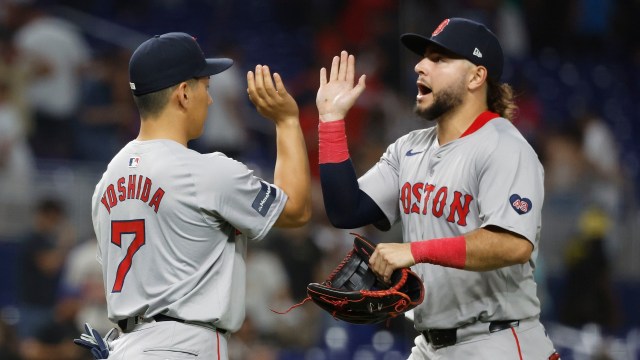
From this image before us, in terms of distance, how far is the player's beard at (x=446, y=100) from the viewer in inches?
157

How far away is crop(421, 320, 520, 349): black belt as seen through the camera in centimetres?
390

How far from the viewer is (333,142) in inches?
160

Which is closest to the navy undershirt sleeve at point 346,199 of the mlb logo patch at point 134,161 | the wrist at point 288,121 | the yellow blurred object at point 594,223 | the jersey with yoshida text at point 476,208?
the jersey with yoshida text at point 476,208

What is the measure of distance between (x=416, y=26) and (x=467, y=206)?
326 centimetres

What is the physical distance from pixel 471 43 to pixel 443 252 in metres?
0.81

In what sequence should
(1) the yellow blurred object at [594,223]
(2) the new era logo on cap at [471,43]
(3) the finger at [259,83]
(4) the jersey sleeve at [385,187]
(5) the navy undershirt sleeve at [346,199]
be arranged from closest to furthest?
(3) the finger at [259,83]
(2) the new era logo on cap at [471,43]
(5) the navy undershirt sleeve at [346,199]
(4) the jersey sleeve at [385,187]
(1) the yellow blurred object at [594,223]

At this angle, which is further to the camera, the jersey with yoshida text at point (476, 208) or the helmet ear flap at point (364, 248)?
the helmet ear flap at point (364, 248)

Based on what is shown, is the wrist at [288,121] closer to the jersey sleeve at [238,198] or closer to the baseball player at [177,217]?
the baseball player at [177,217]

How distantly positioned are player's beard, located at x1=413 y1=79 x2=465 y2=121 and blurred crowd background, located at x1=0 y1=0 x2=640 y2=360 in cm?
283

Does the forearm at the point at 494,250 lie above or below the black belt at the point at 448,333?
above

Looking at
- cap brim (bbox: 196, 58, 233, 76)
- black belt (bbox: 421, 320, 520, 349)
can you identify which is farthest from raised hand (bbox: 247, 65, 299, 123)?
black belt (bbox: 421, 320, 520, 349)

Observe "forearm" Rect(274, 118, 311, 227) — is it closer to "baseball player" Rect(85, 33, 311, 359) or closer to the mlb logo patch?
"baseball player" Rect(85, 33, 311, 359)

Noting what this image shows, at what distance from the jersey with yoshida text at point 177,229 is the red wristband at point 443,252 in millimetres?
507

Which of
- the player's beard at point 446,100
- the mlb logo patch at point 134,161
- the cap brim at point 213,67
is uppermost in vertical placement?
the cap brim at point 213,67
